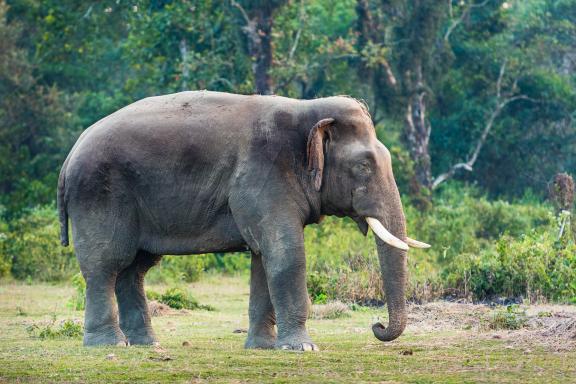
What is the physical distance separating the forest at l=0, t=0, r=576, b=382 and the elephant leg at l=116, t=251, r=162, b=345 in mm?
5366

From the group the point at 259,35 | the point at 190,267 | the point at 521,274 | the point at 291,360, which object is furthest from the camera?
the point at 259,35

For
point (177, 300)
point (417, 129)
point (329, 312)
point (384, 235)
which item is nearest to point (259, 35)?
point (417, 129)

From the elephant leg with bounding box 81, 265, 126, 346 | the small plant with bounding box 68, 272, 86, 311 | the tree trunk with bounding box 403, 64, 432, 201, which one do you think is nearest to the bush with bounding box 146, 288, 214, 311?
the small plant with bounding box 68, 272, 86, 311

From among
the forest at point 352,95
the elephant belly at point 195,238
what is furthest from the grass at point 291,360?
the forest at point 352,95

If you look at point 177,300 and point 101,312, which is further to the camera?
point 177,300

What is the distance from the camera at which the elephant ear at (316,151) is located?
12.8 metres

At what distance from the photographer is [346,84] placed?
38.1 m

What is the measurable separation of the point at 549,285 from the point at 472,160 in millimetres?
19810

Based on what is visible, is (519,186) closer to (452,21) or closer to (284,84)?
(452,21)

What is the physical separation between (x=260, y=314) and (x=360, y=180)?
5.42 ft

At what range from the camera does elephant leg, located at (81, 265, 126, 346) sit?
13.1 metres

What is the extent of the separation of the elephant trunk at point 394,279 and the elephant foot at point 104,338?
8.25 ft

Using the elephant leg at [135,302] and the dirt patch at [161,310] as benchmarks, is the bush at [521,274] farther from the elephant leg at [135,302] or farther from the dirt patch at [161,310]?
the elephant leg at [135,302]

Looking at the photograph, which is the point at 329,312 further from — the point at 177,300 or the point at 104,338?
the point at 104,338
